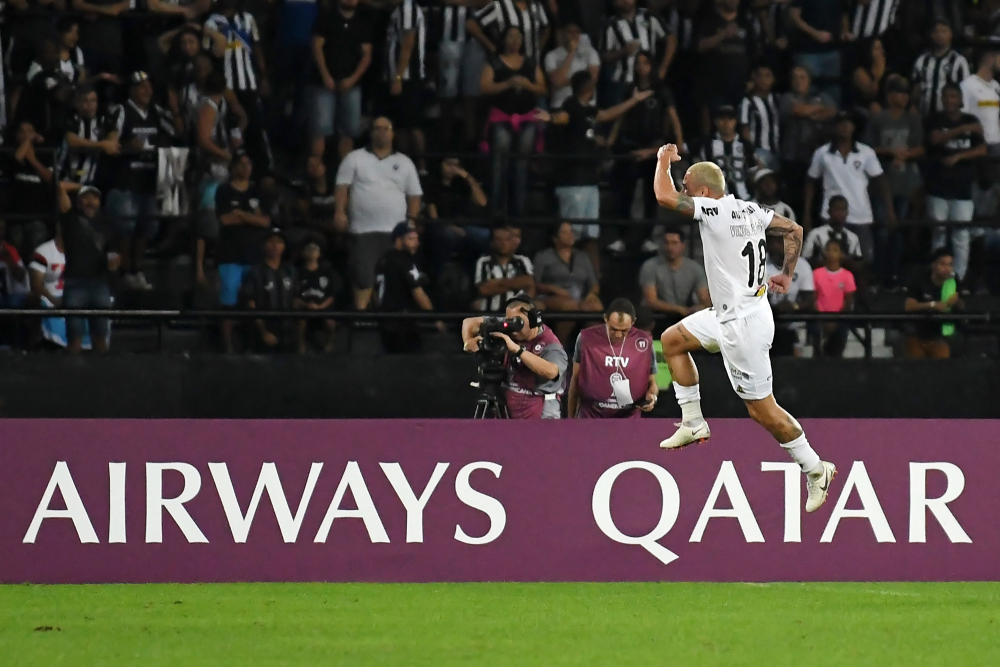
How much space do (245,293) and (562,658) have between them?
6335 millimetres

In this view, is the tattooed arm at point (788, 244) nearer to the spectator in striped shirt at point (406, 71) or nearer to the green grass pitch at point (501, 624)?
the green grass pitch at point (501, 624)

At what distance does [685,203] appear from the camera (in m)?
8.98

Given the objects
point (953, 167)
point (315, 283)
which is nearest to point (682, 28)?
point (953, 167)

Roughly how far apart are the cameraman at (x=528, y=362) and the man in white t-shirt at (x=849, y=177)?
383 centimetres

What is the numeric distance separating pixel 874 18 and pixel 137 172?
7.04 metres

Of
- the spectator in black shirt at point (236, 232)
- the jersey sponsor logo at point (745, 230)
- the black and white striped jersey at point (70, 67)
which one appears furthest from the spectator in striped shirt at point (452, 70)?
the jersey sponsor logo at point (745, 230)

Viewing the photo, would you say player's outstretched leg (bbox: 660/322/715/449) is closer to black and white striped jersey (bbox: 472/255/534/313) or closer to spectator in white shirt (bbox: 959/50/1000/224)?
black and white striped jersey (bbox: 472/255/534/313)

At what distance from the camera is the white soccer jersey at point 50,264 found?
43.7 ft

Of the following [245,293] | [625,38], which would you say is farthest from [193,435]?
[625,38]

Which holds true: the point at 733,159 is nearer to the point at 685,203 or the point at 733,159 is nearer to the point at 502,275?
the point at 502,275

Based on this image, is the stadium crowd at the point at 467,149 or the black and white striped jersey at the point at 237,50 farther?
the black and white striped jersey at the point at 237,50

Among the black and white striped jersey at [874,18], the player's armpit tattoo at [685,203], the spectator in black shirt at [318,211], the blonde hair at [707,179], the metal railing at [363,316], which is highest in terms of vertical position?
the black and white striped jersey at [874,18]

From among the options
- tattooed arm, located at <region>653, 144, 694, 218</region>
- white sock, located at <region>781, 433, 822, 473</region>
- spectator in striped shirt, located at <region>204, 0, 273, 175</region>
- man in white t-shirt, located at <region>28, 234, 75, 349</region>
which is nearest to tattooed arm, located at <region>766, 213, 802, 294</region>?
tattooed arm, located at <region>653, 144, 694, 218</region>

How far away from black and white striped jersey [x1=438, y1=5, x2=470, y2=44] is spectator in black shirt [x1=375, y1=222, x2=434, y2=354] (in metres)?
2.43
